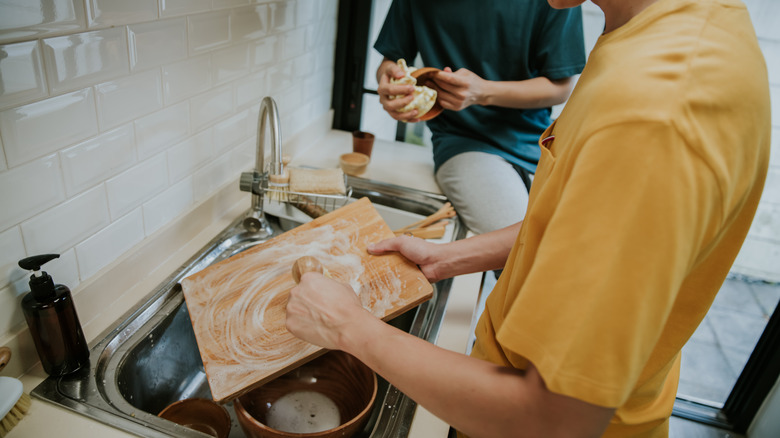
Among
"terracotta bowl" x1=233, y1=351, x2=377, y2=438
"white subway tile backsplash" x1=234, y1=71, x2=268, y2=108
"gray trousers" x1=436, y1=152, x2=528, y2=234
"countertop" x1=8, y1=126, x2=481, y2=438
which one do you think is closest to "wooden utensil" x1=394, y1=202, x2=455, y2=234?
"gray trousers" x1=436, y1=152, x2=528, y2=234

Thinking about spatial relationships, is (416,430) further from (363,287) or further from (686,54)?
(686,54)

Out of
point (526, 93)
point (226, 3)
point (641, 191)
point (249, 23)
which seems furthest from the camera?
point (526, 93)

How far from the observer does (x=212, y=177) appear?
48.2 inches

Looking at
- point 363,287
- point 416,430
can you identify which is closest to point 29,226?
point 363,287

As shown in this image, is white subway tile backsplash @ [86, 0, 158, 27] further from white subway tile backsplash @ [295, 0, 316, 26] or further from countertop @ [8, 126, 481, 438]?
white subway tile backsplash @ [295, 0, 316, 26]

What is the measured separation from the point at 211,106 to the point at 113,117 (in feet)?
1.00

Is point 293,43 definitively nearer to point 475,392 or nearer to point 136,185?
point 136,185

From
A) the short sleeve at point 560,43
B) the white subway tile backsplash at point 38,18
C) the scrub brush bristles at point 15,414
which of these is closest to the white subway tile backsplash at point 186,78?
the white subway tile backsplash at point 38,18

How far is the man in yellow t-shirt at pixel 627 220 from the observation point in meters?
0.41

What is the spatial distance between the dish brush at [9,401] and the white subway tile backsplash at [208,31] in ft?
2.14

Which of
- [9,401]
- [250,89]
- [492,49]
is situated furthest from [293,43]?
[9,401]

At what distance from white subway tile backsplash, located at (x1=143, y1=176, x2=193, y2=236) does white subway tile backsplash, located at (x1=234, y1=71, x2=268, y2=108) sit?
0.86 feet

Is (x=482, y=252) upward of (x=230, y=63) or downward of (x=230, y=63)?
downward

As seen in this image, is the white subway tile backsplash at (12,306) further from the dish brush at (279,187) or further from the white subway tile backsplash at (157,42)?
the dish brush at (279,187)
